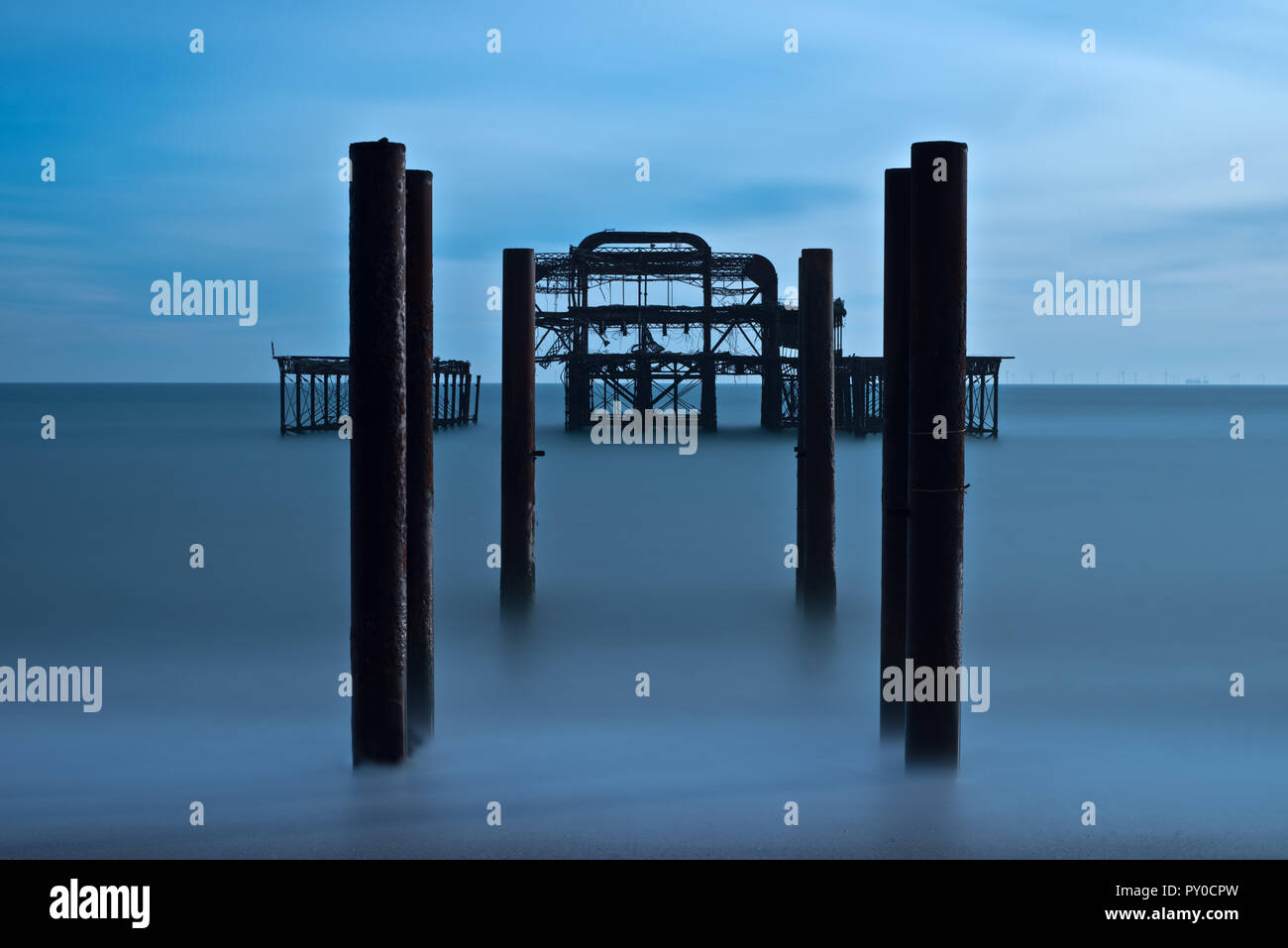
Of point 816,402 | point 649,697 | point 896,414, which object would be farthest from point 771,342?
point 896,414

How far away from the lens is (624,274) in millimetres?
46125

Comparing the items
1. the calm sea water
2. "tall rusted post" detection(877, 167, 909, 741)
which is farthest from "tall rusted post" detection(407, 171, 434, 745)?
"tall rusted post" detection(877, 167, 909, 741)

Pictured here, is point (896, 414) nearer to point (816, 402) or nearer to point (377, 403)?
point (377, 403)

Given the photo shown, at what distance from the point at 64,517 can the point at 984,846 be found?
21275mm

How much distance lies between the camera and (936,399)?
579 centimetres

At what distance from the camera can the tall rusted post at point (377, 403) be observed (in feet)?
18.9

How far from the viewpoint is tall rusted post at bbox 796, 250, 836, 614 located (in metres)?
10.6

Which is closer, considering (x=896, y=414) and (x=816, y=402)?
(x=896, y=414)

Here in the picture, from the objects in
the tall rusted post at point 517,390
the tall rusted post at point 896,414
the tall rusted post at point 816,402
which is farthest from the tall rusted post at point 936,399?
the tall rusted post at point 517,390

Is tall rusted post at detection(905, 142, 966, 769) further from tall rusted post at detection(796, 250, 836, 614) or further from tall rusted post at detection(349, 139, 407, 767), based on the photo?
tall rusted post at detection(796, 250, 836, 614)

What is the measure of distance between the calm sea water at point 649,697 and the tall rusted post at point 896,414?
3.42 ft

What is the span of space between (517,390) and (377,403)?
459cm

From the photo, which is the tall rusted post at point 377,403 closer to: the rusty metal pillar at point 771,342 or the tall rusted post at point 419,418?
the tall rusted post at point 419,418
